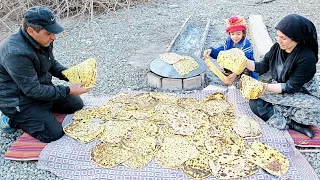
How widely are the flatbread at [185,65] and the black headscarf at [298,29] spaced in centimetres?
134

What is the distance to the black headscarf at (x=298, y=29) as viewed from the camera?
9.20 ft

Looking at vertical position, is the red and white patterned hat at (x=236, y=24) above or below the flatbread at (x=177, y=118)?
above

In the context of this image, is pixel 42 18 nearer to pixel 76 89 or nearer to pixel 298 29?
pixel 76 89

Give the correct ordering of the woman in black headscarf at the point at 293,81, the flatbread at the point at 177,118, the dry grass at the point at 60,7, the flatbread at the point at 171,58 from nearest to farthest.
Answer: the woman in black headscarf at the point at 293,81, the flatbread at the point at 177,118, the flatbread at the point at 171,58, the dry grass at the point at 60,7

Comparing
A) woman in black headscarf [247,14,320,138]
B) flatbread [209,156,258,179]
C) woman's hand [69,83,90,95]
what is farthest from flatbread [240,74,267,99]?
woman's hand [69,83,90,95]

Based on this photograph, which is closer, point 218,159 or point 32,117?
point 218,159

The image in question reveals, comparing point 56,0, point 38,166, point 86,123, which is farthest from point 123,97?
point 56,0

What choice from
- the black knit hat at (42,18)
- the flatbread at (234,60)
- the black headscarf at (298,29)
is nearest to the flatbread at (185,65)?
the flatbread at (234,60)

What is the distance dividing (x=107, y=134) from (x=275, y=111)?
147cm

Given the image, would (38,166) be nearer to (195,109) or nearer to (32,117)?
(32,117)

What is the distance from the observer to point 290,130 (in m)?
3.14

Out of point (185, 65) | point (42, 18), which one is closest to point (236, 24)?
point (185, 65)

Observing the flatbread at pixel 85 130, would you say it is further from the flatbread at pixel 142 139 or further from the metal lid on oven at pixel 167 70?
the metal lid on oven at pixel 167 70

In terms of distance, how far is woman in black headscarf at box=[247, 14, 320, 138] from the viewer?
2.85 m
